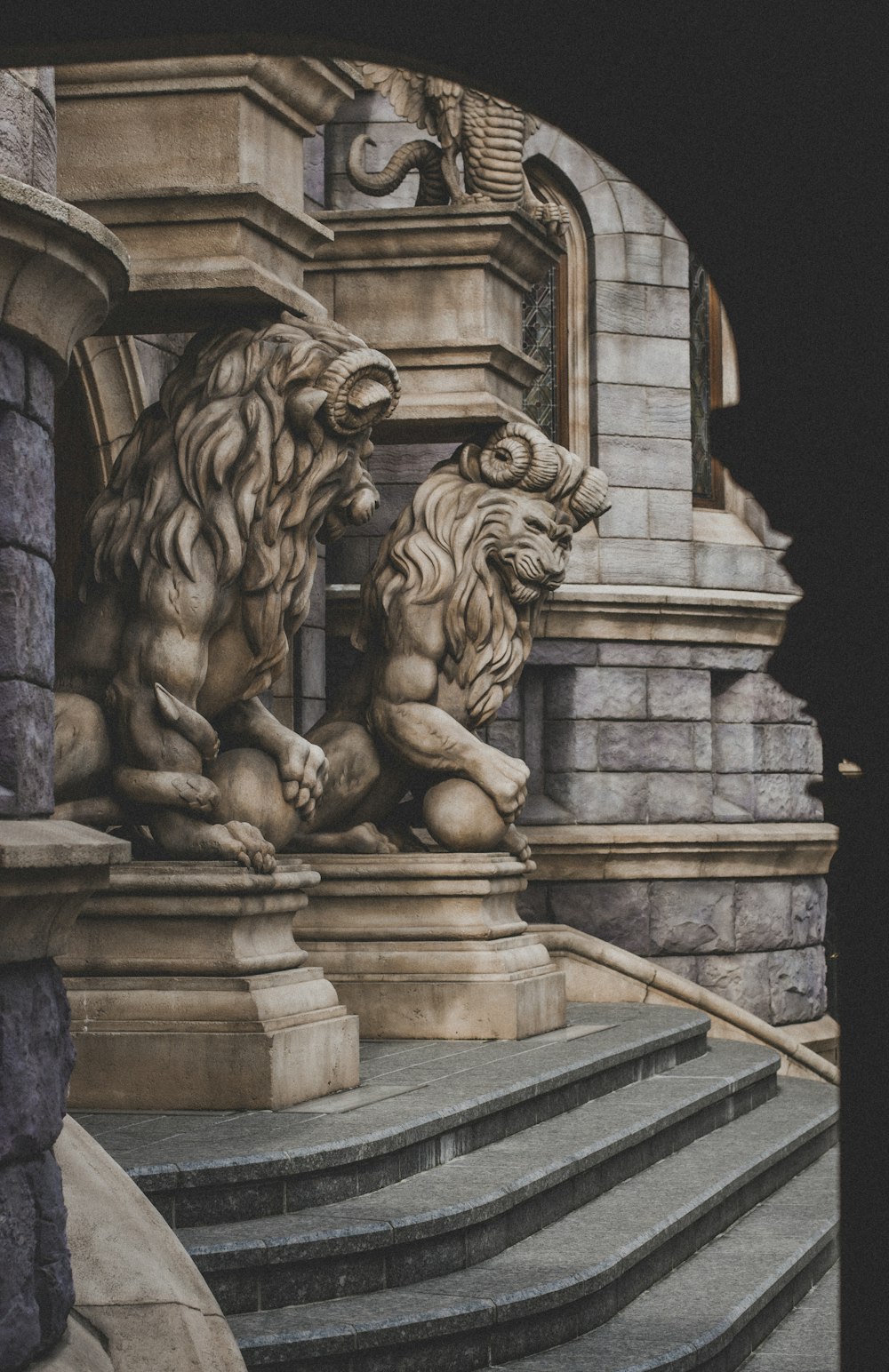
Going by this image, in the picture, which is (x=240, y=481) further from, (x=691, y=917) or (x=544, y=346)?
(x=544, y=346)

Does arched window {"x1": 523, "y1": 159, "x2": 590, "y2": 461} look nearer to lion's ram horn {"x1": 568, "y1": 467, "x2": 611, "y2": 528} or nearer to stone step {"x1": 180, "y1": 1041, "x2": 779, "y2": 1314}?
lion's ram horn {"x1": 568, "y1": 467, "x2": 611, "y2": 528}

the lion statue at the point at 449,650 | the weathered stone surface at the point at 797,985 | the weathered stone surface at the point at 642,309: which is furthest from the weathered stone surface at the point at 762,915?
the lion statue at the point at 449,650

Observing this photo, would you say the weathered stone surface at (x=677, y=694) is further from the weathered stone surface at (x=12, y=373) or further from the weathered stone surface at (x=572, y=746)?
the weathered stone surface at (x=12, y=373)

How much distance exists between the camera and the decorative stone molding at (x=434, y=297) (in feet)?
33.5

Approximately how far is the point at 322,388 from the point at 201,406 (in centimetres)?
42

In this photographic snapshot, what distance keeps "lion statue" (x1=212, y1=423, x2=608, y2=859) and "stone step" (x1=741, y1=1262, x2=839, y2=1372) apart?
8.78ft

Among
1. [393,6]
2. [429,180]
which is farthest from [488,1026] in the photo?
[393,6]

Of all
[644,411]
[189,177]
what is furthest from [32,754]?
[644,411]

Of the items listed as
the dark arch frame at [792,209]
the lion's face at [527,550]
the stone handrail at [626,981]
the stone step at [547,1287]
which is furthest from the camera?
the stone handrail at [626,981]

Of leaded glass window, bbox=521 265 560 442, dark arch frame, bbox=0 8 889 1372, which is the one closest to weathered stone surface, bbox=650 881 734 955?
leaded glass window, bbox=521 265 560 442

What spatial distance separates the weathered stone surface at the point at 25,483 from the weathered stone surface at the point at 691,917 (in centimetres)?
1022

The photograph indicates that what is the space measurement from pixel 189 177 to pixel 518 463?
7.49 feet

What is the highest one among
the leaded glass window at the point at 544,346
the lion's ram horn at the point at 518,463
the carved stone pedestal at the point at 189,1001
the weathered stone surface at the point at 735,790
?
the leaded glass window at the point at 544,346

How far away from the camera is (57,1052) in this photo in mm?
3961
